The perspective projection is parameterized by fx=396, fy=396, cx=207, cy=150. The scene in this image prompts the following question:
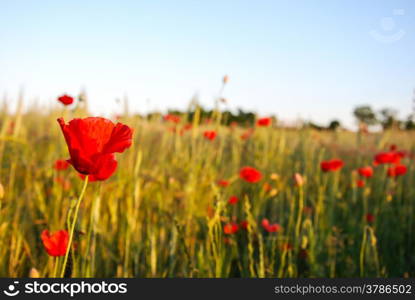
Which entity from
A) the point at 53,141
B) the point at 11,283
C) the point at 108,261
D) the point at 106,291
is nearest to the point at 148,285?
the point at 106,291

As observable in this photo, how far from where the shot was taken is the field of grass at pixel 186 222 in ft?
3.75

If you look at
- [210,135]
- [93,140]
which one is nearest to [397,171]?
[210,135]

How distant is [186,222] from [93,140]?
993 millimetres

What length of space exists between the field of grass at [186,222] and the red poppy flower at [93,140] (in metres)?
0.26

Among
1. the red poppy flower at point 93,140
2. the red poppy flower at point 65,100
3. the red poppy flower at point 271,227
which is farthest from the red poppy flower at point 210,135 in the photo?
the red poppy flower at point 93,140

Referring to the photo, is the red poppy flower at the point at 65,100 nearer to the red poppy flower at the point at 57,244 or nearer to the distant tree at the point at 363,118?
the red poppy flower at the point at 57,244

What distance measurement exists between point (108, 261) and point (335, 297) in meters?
0.75

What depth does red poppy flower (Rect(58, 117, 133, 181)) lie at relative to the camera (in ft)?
1.72

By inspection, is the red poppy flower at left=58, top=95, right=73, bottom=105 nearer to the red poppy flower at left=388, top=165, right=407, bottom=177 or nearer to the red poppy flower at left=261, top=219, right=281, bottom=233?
the red poppy flower at left=261, top=219, right=281, bottom=233

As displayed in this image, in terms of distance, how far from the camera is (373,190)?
8.07 feet

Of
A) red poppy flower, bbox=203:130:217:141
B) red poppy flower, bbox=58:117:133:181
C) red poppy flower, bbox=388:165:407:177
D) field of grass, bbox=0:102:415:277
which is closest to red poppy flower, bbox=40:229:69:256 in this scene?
field of grass, bbox=0:102:415:277

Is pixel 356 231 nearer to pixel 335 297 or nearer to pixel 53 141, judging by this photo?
pixel 335 297

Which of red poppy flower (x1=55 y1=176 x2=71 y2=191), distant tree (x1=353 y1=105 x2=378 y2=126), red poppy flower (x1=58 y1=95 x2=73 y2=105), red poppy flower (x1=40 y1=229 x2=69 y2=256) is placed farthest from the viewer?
distant tree (x1=353 y1=105 x2=378 y2=126)

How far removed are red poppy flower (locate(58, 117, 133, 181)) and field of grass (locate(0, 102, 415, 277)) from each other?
263 mm
